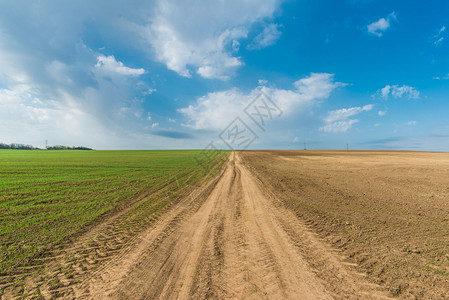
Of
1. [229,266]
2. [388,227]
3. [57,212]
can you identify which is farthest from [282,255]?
[57,212]

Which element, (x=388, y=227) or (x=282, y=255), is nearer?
(x=282, y=255)

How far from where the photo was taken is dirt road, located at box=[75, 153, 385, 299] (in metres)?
3.03

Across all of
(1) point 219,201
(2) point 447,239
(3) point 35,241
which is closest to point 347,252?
(2) point 447,239

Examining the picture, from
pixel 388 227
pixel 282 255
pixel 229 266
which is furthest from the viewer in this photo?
pixel 388 227

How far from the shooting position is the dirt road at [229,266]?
3.03 meters

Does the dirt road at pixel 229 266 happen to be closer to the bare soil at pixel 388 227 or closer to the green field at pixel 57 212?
the bare soil at pixel 388 227

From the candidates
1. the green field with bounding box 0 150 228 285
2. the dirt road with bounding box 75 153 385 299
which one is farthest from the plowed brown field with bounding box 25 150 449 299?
the green field with bounding box 0 150 228 285

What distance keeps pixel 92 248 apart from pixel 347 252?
6.58 metres

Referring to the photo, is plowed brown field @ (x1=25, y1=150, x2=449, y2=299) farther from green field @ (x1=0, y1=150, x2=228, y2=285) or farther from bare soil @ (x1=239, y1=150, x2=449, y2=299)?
green field @ (x1=0, y1=150, x2=228, y2=285)

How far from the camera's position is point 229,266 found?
366 cm

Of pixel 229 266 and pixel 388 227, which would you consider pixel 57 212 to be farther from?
pixel 388 227

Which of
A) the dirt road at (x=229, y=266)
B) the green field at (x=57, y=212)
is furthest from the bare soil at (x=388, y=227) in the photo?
the green field at (x=57, y=212)

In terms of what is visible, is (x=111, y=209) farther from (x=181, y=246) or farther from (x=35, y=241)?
(x=181, y=246)

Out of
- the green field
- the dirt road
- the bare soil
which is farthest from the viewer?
the green field
